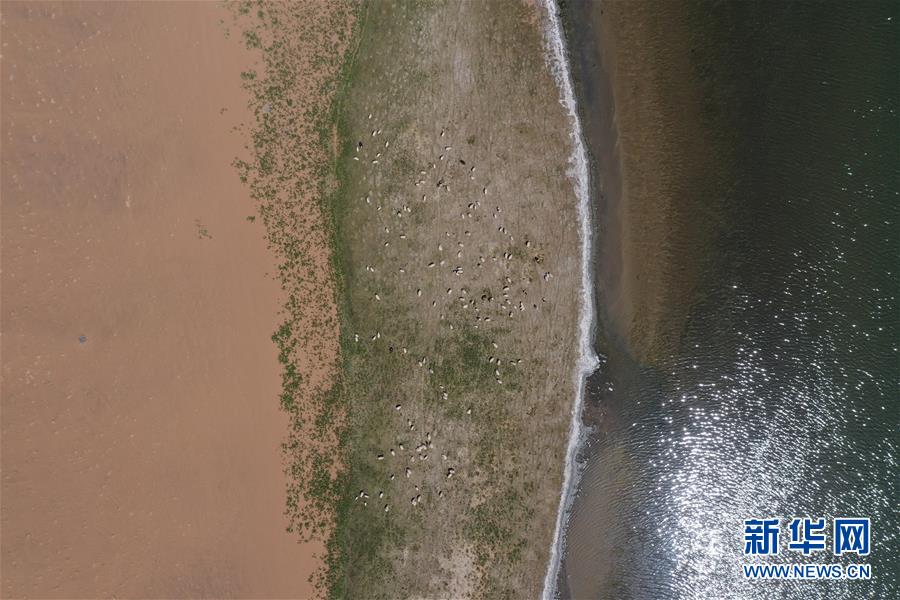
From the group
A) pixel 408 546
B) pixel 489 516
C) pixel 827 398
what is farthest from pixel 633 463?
pixel 408 546

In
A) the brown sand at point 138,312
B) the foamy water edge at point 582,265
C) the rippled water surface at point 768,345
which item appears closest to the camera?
the brown sand at point 138,312

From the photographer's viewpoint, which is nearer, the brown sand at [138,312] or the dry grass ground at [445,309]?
the brown sand at [138,312]

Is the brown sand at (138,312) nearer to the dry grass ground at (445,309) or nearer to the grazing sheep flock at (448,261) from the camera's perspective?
the dry grass ground at (445,309)

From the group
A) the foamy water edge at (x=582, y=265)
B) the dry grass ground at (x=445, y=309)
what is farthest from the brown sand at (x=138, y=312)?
the foamy water edge at (x=582, y=265)

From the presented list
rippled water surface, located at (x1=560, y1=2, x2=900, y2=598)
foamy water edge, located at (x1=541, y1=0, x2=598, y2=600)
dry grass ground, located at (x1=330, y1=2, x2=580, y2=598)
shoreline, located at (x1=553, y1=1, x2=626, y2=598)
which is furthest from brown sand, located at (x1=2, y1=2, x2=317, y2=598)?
rippled water surface, located at (x1=560, y1=2, x2=900, y2=598)

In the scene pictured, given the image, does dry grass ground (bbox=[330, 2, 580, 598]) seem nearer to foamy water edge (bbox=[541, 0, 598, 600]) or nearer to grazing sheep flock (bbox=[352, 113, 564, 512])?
grazing sheep flock (bbox=[352, 113, 564, 512])

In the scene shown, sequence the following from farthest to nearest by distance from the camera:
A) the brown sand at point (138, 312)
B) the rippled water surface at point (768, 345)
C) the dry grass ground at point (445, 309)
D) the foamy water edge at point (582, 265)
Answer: the rippled water surface at point (768, 345) < the foamy water edge at point (582, 265) < the dry grass ground at point (445, 309) < the brown sand at point (138, 312)
